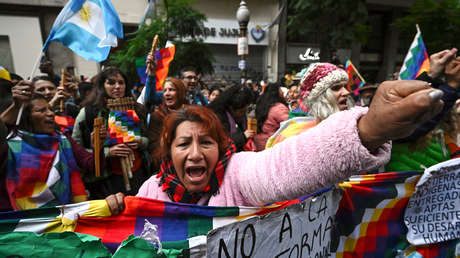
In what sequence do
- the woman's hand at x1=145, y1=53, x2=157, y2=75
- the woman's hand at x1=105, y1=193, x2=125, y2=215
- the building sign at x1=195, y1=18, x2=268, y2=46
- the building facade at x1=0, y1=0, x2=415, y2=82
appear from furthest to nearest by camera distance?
the building facade at x1=0, y1=0, x2=415, y2=82 → the building sign at x1=195, y1=18, x2=268, y2=46 → the woman's hand at x1=145, y1=53, x2=157, y2=75 → the woman's hand at x1=105, y1=193, x2=125, y2=215

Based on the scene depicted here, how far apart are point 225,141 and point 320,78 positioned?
1.70 meters

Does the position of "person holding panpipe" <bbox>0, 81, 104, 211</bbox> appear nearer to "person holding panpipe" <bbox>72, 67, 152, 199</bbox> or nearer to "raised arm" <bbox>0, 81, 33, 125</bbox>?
"raised arm" <bbox>0, 81, 33, 125</bbox>

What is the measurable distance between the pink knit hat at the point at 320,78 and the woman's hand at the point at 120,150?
6.68 feet

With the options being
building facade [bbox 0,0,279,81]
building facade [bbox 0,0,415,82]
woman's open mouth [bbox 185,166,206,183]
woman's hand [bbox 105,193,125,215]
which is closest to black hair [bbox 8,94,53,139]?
woman's hand [bbox 105,193,125,215]

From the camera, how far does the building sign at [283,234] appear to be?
1.18 meters

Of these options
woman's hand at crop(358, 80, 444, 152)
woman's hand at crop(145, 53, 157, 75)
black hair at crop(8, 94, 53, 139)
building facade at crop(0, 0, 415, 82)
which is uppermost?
building facade at crop(0, 0, 415, 82)

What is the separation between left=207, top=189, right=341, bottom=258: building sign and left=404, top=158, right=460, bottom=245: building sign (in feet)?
2.31

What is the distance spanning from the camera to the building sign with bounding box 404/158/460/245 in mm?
1810

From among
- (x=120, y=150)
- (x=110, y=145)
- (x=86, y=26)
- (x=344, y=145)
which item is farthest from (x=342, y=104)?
(x=86, y=26)

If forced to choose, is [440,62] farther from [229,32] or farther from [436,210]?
[229,32]

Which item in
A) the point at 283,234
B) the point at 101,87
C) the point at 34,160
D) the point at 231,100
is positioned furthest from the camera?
the point at 231,100

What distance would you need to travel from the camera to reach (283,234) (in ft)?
4.35

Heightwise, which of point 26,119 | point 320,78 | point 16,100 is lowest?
point 26,119

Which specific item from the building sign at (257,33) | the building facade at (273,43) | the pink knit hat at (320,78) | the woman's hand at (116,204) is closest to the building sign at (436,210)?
the pink knit hat at (320,78)
